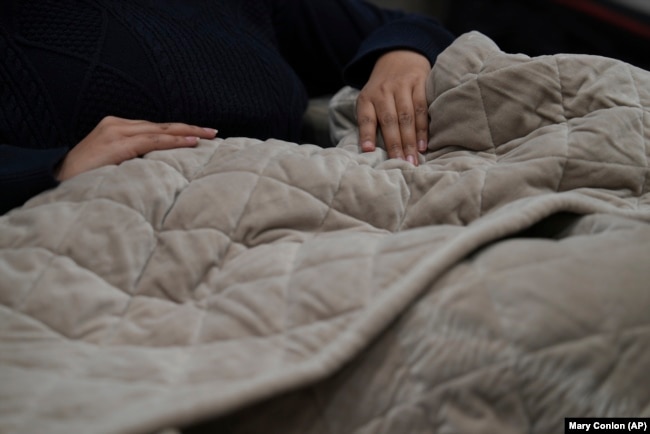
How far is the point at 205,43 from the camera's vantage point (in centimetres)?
78

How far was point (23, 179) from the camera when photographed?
54cm

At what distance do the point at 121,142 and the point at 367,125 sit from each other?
0.32 m

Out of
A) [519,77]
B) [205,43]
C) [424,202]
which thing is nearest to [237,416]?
[424,202]

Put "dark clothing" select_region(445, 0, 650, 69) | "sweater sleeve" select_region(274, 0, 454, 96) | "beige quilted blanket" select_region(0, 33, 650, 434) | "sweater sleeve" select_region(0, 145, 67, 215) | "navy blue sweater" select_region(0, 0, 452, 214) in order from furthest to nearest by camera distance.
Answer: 1. "dark clothing" select_region(445, 0, 650, 69)
2. "sweater sleeve" select_region(274, 0, 454, 96)
3. "navy blue sweater" select_region(0, 0, 452, 214)
4. "sweater sleeve" select_region(0, 145, 67, 215)
5. "beige quilted blanket" select_region(0, 33, 650, 434)

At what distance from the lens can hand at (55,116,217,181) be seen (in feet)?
1.95

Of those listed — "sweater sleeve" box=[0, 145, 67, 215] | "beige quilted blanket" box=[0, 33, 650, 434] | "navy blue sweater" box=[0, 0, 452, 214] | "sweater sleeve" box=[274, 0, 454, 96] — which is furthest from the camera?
"sweater sleeve" box=[274, 0, 454, 96]

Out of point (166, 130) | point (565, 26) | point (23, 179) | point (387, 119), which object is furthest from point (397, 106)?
point (565, 26)

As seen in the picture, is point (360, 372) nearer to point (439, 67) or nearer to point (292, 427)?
point (292, 427)

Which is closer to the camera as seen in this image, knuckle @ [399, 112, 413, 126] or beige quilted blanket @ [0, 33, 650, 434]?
beige quilted blanket @ [0, 33, 650, 434]

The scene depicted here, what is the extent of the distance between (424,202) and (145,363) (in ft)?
0.98
